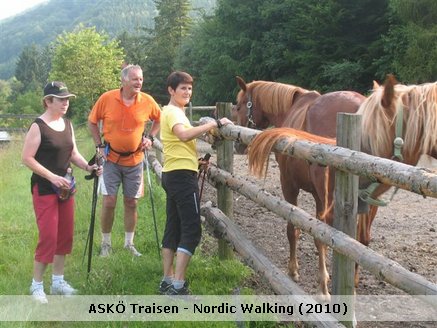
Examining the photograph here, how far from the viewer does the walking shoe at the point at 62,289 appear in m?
4.20

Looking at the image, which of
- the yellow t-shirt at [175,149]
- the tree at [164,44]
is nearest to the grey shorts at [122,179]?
the yellow t-shirt at [175,149]

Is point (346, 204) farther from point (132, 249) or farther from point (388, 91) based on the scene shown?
point (132, 249)

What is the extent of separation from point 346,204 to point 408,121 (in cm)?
79

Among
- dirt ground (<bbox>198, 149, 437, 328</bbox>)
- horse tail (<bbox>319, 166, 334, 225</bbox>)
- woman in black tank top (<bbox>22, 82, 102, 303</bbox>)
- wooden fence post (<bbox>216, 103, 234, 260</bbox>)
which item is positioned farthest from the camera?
wooden fence post (<bbox>216, 103, 234, 260</bbox>)

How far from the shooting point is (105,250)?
5340mm

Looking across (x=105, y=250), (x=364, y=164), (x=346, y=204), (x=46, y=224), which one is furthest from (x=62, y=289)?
(x=364, y=164)

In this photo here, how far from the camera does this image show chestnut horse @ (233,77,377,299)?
158 inches

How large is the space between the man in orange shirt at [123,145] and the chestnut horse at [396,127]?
2.18 meters

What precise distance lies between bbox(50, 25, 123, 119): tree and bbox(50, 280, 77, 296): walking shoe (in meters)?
42.9

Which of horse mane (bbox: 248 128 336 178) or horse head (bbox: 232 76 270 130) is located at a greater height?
horse mane (bbox: 248 128 336 178)

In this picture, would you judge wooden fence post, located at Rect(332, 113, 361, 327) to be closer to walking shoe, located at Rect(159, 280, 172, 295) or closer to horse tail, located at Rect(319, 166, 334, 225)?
horse tail, located at Rect(319, 166, 334, 225)

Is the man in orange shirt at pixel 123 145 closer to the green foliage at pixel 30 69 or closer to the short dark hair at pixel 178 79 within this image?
the short dark hair at pixel 178 79

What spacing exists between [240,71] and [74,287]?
30044 mm

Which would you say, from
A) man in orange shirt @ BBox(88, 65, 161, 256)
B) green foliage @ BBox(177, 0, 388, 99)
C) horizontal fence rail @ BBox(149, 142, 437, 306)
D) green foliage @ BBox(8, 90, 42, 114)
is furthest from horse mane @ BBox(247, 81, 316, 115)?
green foliage @ BBox(8, 90, 42, 114)
